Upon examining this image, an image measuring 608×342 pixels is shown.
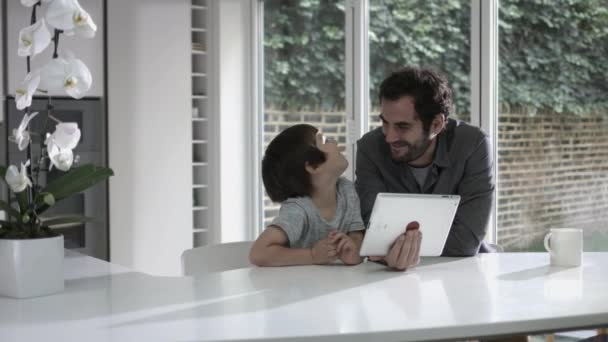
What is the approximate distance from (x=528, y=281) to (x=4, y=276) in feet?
4.05

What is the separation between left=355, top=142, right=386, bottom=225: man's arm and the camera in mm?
2691

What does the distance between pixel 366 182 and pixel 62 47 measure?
2757 millimetres

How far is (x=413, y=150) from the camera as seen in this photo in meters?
2.87

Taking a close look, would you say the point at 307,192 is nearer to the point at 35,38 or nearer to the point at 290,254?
the point at 290,254

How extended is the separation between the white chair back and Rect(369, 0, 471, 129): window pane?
182cm

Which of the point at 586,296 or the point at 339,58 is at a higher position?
the point at 339,58

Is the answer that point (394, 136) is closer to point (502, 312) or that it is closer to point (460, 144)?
point (460, 144)

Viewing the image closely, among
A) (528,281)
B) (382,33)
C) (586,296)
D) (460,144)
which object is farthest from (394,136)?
(382,33)

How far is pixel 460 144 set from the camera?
9.31 feet

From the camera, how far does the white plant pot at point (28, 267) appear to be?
1.84m

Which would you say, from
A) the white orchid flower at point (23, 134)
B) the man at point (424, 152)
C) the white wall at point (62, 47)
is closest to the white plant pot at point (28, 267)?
the white orchid flower at point (23, 134)

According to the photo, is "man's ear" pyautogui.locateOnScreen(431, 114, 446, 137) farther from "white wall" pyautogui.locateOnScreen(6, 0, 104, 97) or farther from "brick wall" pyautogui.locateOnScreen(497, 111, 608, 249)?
"white wall" pyautogui.locateOnScreen(6, 0, 104, 97)

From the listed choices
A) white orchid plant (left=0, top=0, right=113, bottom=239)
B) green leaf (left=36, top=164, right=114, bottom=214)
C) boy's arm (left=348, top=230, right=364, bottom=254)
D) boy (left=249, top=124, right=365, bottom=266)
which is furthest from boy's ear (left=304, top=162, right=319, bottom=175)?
white orchid plant (left=0, top=0, right=113, bottom=239)

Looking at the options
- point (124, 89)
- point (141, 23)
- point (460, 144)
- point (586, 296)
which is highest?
point (141, 23)
